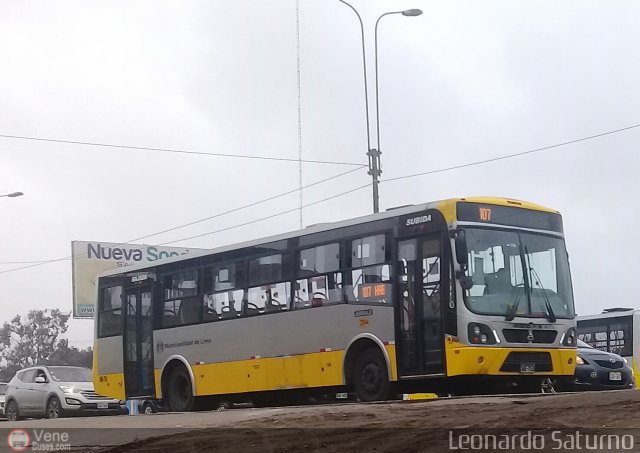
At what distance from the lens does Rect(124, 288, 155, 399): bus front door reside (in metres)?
22.1

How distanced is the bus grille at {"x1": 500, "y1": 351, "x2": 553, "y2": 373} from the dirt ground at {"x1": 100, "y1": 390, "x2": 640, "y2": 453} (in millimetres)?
3302

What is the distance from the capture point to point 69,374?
86.5 ft

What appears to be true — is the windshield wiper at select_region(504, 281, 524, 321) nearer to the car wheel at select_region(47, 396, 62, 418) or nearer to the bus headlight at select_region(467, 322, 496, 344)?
the bus headlight at select_region(467, 322, 496, 344)

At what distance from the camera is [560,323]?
1678 cm

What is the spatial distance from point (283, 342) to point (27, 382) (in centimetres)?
1069

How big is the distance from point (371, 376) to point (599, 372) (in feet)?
21.1

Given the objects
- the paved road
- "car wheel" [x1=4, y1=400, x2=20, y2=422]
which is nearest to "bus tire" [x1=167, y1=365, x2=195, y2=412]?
the paved road

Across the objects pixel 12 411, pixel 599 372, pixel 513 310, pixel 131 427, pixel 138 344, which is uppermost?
pixel 513 310

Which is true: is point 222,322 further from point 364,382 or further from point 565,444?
point 565,444

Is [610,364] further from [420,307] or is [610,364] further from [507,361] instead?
[420,307]

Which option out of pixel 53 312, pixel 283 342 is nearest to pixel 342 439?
pixel 283 342

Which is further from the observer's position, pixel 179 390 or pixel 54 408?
pixel 54 408

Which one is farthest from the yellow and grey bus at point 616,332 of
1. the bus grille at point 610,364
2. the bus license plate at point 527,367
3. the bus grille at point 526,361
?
the bus license plate at point 527,367

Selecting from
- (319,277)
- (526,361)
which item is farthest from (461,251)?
(319,277)
